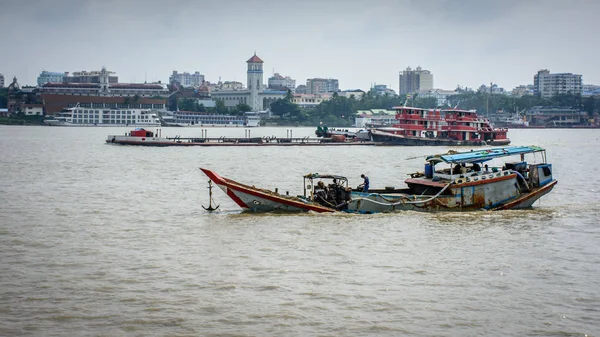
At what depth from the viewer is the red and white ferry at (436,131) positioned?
8556 centimetres

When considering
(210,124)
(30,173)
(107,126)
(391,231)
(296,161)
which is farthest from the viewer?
(210,124)

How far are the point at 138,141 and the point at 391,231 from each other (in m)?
59.2

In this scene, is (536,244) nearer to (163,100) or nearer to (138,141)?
(138,141)

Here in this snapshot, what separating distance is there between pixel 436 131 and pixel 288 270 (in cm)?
7056

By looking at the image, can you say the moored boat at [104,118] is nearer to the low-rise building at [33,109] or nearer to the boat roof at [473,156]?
the low-rise building at [33,109]

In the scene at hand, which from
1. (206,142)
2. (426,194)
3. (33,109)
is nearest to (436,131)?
(206,142)

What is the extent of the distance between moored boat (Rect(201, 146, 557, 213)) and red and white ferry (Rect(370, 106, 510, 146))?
58522 millimetres

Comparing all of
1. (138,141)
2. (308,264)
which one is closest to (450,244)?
(308,264)

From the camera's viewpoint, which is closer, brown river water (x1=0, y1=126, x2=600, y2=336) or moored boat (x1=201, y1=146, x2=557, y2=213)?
brown river water (x1=0, y1=126, x2=600, y2=336)

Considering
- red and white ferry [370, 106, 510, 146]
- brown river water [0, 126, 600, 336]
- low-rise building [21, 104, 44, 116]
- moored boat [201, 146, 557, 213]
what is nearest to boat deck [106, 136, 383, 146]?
red and white ferry [370, 106, 510, 146]

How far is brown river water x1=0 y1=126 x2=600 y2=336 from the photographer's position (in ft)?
46.8

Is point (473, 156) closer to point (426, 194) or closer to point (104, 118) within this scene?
point (426, 194)

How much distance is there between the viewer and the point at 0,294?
1577 cm

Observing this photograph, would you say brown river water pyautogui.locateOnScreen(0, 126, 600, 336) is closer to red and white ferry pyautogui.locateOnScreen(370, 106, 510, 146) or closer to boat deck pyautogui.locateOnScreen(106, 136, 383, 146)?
boat deck pyautogui.locateOnScreen(106, 136, 383, 146)
